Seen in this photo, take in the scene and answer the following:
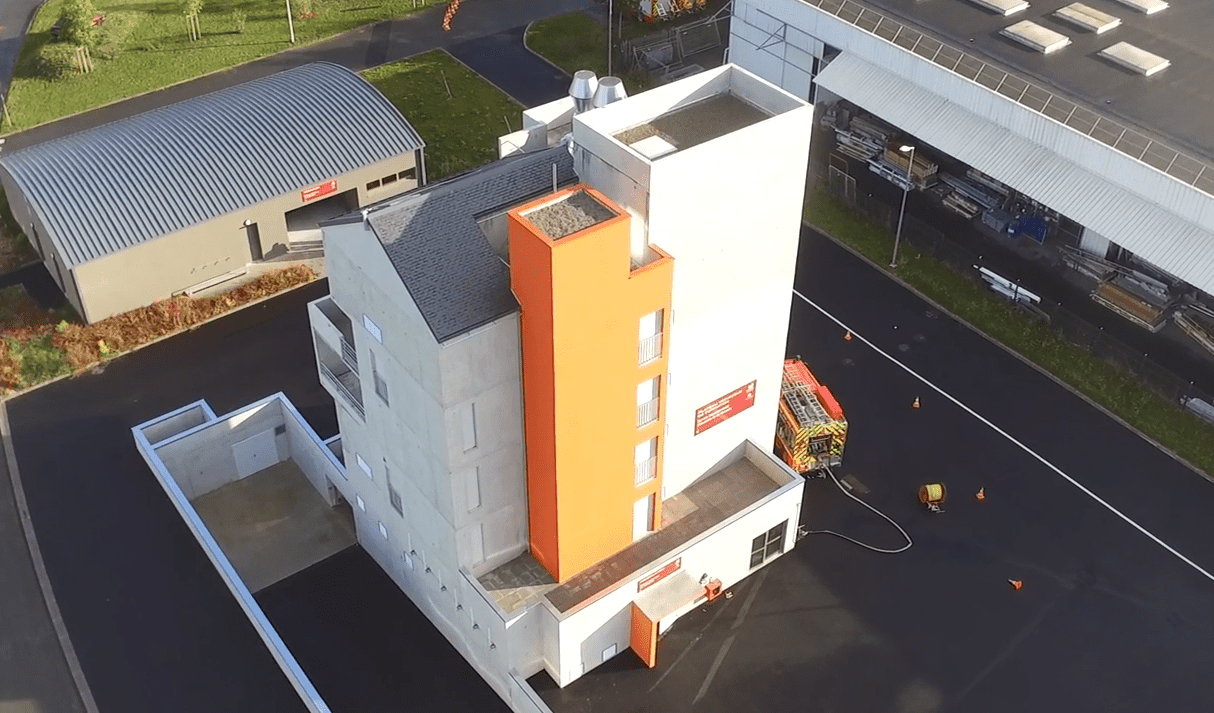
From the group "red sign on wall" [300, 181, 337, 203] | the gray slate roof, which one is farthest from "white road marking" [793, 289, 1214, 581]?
the gray slate roof

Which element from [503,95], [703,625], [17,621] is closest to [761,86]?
[703,625]

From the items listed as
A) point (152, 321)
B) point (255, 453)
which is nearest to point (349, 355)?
point (255, 453)

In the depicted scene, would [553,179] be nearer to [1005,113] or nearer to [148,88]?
[1005,113]

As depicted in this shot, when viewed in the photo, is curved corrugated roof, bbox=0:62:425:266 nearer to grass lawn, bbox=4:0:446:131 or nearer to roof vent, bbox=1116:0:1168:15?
grass lawn, bbox=4:0:446:131

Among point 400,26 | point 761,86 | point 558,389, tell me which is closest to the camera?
point 558,389

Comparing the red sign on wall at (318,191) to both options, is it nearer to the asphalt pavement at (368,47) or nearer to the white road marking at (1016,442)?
the asphalt pavement at (368,47)

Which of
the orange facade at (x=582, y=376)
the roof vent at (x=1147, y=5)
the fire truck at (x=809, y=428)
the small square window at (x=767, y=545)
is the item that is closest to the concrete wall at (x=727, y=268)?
the orange facade at (x=582, y=376)
